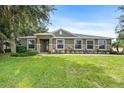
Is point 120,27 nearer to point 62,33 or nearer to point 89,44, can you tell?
point 89,44

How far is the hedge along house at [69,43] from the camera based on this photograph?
21125mm

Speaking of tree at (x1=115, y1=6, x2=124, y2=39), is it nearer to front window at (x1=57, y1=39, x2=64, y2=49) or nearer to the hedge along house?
the hedge along house

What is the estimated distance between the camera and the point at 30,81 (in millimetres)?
6051

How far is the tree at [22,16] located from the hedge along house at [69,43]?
18.2 feet

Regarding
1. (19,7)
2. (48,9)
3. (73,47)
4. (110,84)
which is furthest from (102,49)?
(110,84)

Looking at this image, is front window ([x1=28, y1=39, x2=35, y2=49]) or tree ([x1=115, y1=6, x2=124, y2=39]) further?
front window ([x1=28, y1=39, x2=35, y2=49])

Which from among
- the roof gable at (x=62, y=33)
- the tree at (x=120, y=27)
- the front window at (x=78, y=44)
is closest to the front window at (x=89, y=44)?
the front window at (x=78, y=44)

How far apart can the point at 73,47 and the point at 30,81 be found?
15.5 metres

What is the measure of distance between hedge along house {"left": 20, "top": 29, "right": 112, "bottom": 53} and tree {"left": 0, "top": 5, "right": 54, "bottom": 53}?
5549 mm

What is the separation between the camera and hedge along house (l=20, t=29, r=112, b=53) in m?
21.1

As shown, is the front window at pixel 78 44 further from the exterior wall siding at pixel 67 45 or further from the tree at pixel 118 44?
the tree at pixel 118 44

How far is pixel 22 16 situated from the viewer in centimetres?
1438

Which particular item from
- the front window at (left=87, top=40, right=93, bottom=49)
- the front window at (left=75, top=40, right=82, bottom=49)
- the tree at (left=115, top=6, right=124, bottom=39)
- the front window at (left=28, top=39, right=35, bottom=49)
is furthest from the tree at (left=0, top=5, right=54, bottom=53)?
the front window at (left=87, top=40, right=93, bottom=49)
